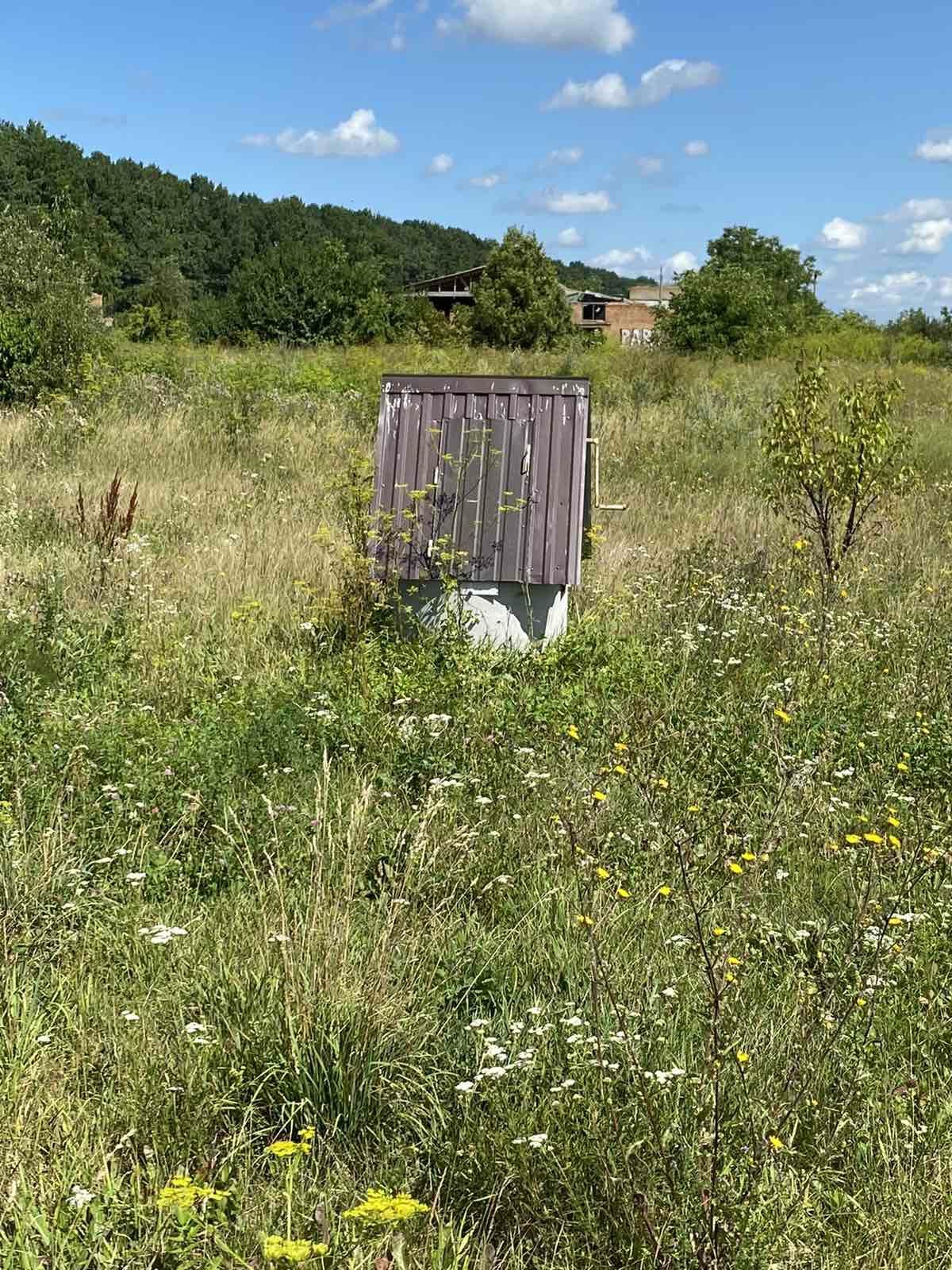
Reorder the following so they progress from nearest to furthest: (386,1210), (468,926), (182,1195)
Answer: (386,1210) → (182,1195) → (468,926)

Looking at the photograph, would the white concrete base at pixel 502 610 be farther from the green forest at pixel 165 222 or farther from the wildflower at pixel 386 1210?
the green forest at pixel 165 222

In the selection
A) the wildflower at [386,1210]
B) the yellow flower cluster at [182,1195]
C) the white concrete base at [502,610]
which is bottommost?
the yellow flower cluster at [182,1195]

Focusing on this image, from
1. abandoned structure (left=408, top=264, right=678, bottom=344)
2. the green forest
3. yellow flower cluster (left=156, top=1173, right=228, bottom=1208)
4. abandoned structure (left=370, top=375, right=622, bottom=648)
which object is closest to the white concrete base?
abandoned structure (left=370, top=375, right=622, bottom=648)

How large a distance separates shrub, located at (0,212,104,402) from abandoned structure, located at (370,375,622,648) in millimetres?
8945

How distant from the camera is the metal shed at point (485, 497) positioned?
659 cm

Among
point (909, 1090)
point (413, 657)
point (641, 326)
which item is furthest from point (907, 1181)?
point (641, 326)

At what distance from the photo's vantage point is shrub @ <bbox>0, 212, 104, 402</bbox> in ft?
47.0

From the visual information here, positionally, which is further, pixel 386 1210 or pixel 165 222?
pixel 165 222

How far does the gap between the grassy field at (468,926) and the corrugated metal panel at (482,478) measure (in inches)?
17.7

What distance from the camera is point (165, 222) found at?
3762 inches

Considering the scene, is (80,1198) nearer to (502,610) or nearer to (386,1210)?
(386,1210)

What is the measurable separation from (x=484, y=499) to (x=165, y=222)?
9996 cm

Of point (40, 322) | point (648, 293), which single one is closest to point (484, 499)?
point (40, 322)

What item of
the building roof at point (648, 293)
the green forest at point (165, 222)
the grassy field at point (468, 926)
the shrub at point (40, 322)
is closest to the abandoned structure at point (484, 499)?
the grassy field at point (468, 926)
